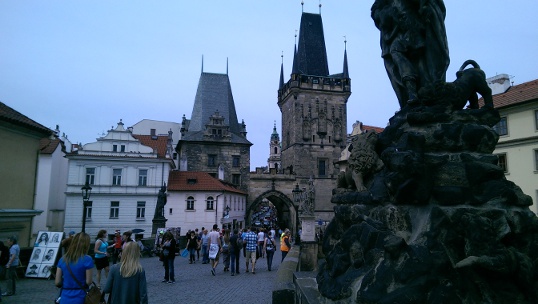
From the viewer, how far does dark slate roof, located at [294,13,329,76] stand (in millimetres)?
50969

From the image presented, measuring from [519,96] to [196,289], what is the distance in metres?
20.7

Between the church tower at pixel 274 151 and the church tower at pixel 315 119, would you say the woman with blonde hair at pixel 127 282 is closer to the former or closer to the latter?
the church tower at pixel 315 119

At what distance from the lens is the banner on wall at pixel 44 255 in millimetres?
11188

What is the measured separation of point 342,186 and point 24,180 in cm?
1544

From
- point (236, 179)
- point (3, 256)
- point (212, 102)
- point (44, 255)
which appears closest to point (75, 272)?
point (3, 256)

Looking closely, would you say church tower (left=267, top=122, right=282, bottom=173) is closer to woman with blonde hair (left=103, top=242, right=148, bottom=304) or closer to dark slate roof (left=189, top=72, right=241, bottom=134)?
dark slate roof (left=189, top=72, right=241, bottom=134)

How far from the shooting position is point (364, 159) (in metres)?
4.77

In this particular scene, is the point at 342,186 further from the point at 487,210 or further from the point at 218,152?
the point at 218,152

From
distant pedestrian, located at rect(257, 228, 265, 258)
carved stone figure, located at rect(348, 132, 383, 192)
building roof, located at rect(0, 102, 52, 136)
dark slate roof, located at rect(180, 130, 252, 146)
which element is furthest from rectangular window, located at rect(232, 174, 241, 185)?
carved stone figure, located at rect(348, 132, 383, 192)

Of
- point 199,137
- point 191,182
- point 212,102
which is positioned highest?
point 212,102

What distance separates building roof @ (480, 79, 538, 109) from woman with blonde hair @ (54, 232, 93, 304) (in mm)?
22998

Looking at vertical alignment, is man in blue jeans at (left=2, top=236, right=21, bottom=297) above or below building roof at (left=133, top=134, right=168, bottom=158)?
below

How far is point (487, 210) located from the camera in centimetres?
348

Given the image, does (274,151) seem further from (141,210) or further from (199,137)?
(141,210)
